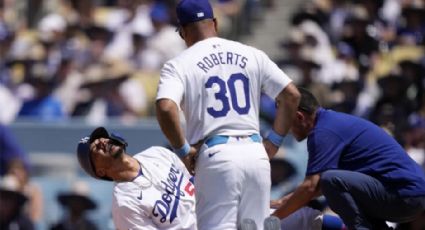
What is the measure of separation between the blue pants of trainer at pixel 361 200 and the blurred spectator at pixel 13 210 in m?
6.74

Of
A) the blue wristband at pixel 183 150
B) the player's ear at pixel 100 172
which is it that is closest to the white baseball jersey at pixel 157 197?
the player's ear at pixel 100 172

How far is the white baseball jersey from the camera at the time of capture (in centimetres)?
753

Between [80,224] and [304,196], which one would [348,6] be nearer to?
[80,224]

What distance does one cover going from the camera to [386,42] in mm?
15094

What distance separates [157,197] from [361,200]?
1300mm

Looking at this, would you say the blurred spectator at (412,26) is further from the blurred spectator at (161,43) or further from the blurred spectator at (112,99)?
the blurred spectator at (112,99)

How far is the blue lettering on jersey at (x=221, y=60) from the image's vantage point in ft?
25.0

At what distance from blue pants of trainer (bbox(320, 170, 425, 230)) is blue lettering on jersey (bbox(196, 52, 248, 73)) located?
90 cm

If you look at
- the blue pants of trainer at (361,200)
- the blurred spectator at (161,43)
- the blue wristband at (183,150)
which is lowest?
the blurred spectator at (161,43)

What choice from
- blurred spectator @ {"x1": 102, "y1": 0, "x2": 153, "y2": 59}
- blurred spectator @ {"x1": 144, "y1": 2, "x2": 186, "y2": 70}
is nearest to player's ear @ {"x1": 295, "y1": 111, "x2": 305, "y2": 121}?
blurred spectator @ {"x1": 144, "y1": 2, "x2": 186, "y2": 70}

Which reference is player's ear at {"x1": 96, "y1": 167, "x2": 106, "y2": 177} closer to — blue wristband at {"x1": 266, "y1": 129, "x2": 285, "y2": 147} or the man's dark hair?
blue wristband at {"x1": 266, "y1": 129, "x2": 285, "y2": 147}

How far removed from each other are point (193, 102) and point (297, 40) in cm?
845

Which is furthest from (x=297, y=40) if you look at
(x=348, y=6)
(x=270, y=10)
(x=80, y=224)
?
(x=80, y=224)

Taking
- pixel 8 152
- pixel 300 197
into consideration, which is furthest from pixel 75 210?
pixel 300 197
